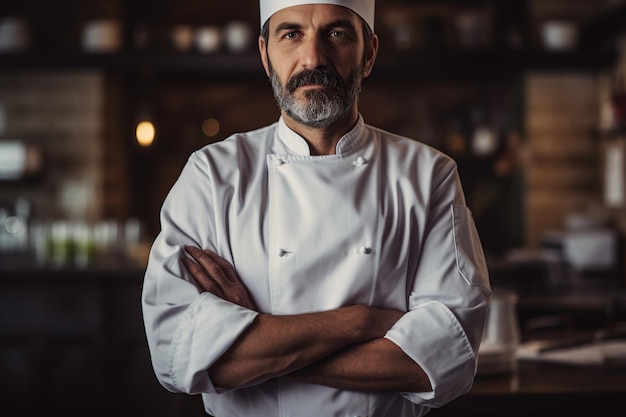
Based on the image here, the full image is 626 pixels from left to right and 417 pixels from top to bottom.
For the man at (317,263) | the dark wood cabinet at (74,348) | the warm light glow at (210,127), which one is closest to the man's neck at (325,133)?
the man at (317,263)

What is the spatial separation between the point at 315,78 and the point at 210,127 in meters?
4.26

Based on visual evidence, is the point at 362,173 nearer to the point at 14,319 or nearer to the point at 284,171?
the point at 284,171

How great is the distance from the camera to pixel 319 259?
155 centimetres

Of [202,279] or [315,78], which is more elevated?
[315,78]

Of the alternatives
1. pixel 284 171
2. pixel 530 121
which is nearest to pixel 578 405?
pixel 284 171

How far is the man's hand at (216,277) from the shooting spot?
1485mm

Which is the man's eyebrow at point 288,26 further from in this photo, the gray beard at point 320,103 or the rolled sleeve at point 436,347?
the rolled sleeve at point 436,347

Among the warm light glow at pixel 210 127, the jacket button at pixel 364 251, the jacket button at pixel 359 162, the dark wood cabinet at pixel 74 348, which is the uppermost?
the jacket button at pixel 359 162

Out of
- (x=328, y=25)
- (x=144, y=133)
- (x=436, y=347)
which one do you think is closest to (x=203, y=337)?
(x=436, y=347)

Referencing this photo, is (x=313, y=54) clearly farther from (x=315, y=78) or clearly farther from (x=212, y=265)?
(x=212, y=265)

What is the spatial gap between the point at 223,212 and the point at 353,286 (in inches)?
12.2

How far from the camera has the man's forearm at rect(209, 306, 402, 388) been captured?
4.64ft

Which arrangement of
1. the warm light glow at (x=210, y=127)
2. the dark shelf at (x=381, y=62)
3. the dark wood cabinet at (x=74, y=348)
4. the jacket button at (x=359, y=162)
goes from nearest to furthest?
the jacket button at (x=359, y=162) → the dark wood cabinet at (x=74, y=348) → the dark shelf at (x=381, y=62) → the warm light glow at (x=210, y=127)

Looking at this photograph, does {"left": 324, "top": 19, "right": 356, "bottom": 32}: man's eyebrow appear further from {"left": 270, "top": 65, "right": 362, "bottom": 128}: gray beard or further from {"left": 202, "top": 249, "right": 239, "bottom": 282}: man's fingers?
{"left": 202, "top": 249, "right": 239, "bottom": 282}: man's fingers
